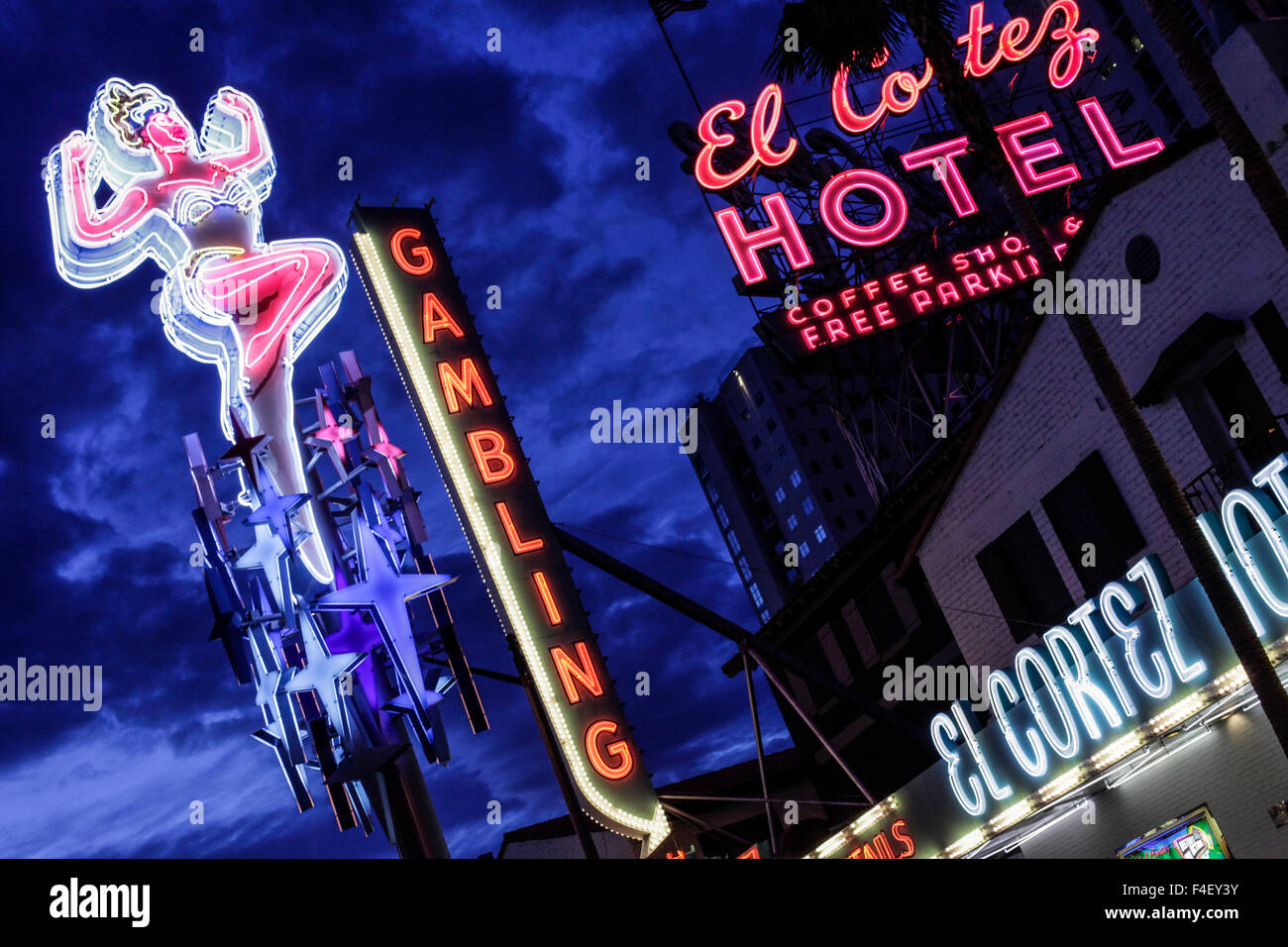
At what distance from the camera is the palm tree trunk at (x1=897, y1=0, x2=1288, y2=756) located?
12742 mm

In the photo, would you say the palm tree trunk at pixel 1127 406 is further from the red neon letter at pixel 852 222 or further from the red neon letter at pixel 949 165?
the red neon letter at pixel 949 165

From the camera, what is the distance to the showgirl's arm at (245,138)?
1096 inches

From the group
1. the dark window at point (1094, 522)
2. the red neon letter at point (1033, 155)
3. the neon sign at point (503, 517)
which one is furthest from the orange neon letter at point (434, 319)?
the red neon letter at point (1033, 155)

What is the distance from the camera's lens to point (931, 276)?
34938 mm

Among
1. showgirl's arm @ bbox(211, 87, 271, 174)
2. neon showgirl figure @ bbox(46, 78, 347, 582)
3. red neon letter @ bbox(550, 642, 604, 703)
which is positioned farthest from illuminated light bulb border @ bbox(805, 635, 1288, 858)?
showgirl's arm @ bbox(211, 87, 271, 174)

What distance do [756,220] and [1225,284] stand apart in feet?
64.7

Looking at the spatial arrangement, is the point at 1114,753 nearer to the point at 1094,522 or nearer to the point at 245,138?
the point at 1094,522

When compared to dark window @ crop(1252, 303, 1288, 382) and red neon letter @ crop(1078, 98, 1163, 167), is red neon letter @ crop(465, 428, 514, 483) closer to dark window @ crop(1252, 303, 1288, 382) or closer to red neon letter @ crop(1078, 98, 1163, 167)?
dark window @ crop(1252, 303, 1288, 382)

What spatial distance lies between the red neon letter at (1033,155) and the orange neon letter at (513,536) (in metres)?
19.7

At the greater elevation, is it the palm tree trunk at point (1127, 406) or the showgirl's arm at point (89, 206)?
the showgirl's arm at point (89, 206)

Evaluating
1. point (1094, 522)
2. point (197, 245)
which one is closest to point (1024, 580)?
point (1094, 522)
